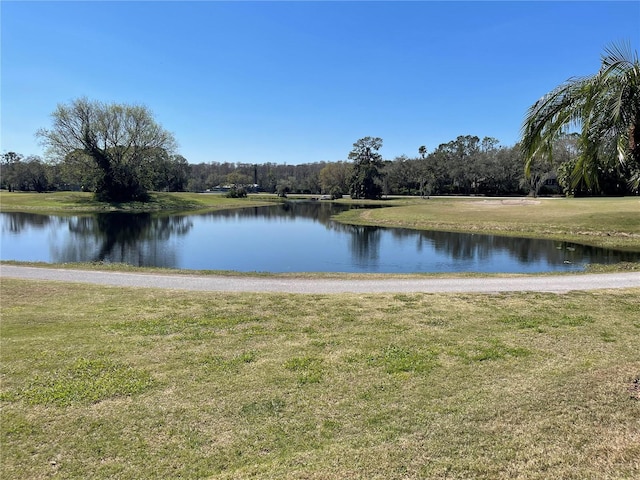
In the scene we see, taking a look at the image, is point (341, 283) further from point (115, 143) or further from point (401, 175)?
point (401, 175)

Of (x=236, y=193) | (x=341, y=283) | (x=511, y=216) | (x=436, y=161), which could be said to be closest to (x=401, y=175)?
(x=436, y=161)

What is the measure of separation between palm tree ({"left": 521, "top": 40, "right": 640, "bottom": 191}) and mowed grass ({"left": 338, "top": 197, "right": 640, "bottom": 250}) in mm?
27561

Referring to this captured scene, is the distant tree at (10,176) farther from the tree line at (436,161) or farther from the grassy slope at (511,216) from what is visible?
the grassy slope at (511,216)

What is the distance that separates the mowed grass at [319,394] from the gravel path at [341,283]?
3592mm

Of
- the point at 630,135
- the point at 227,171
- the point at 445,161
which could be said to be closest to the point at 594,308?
the point at 630,135

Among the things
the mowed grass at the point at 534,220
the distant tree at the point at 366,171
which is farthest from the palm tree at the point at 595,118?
the distant tree at the point at 366,171

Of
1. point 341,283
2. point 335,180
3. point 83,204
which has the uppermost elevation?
point 335,180

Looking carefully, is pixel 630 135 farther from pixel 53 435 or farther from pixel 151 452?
pixel 53 435

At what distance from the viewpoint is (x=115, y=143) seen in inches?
3022

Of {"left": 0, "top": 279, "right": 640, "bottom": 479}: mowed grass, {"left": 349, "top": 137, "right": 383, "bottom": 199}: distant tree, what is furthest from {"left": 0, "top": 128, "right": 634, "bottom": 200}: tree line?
{"left": 0, "top": 279, "right": 640, "bottom": 479}: mowed grass

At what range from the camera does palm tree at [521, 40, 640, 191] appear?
25.4ft

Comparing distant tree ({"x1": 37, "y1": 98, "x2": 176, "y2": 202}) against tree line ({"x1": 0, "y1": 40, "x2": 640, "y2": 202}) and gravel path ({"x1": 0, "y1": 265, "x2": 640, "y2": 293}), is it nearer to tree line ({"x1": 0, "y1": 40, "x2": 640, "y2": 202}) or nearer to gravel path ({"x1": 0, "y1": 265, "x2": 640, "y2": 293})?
tree line ({"x1": 0, "y1": 40, "x2": 640, "y2": 202})

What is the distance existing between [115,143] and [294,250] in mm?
59786

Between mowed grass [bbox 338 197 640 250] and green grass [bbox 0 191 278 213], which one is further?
green grass [bbox 0 191 278 213]
